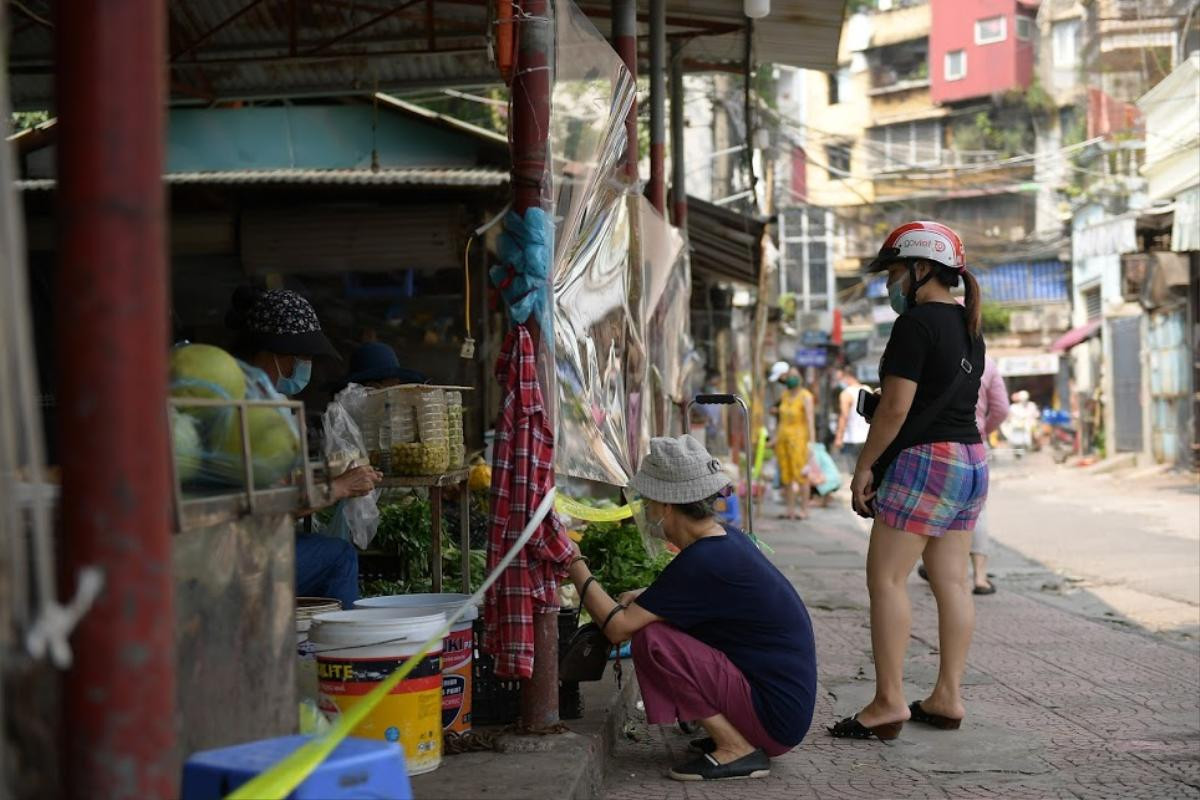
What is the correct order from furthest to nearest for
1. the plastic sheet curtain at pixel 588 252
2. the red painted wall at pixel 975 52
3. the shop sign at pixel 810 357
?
the red painted wall at pixel 975 52, the shop sign at pixel 810 357, the plastic sheet curtain at pixel 588 252

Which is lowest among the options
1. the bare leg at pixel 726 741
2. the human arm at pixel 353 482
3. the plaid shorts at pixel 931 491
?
the bare leg at pixel 726 741

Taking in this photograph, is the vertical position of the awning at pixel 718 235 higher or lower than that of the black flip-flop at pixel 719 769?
higher

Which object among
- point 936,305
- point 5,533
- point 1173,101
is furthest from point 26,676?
point 1173,101

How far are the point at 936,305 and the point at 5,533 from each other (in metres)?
4.25

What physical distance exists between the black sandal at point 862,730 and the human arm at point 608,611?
125 centimetres

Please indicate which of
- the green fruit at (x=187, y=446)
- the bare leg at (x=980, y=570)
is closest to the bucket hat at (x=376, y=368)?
the green fruit at (x=187, y=446)

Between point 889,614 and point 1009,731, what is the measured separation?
820mm

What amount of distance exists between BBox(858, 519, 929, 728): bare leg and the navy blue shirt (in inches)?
25.2

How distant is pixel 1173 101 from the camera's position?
24266 mm

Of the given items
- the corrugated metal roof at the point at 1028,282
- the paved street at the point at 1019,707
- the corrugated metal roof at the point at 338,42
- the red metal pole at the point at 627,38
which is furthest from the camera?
the corrugated metal roof at the point at 1028,282

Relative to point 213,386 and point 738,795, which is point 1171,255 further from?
point 213,386

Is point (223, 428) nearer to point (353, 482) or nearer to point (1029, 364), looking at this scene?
point (353, 482)

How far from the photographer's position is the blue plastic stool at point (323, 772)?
2.70 metres

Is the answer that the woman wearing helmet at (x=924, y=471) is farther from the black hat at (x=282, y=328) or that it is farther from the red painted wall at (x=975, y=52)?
the red painted wall at (x=975, y=52)
